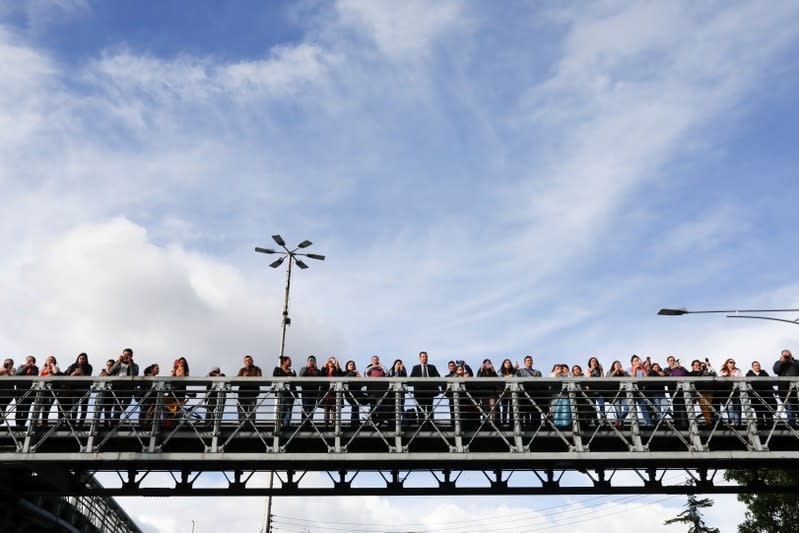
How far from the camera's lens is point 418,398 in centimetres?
1490

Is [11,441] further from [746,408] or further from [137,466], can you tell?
[746,408]

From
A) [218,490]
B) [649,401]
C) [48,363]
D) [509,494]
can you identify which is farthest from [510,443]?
[48,363]

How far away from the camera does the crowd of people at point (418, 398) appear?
47.7ft

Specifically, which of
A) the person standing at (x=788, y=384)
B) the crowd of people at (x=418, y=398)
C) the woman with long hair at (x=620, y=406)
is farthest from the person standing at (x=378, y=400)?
the person standing at (x=788, y=384)

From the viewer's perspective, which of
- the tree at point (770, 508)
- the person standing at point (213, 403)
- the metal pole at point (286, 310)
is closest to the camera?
the person standing at point (213, 403)

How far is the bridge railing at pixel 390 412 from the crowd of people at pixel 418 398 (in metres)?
0.03

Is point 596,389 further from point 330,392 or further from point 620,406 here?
point 330,392

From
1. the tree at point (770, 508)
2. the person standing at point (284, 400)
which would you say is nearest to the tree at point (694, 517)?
the tree at point (770, 508)

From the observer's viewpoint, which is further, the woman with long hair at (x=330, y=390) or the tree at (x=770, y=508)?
the tree at (x=770, y=508)

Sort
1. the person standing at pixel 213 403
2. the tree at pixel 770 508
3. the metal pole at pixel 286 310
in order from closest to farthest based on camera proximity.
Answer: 1. the person standing at pixel 213 403
2. the metal pole at pixel 286 310
3. the tree at pixel 770 508

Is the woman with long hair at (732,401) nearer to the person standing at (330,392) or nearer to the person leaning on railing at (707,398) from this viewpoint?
the person leaning on railing at (707,398)

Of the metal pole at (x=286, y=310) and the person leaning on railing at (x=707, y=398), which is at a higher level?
the metal pole at (x=286, y=310)

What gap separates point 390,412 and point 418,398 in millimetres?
765

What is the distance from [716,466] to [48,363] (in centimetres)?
1322
